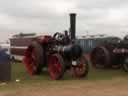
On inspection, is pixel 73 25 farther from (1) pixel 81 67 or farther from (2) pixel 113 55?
(2) pixel 113 55

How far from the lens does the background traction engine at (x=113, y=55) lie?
1508 cm

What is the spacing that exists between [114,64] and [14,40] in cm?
932

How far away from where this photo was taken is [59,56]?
474 inches

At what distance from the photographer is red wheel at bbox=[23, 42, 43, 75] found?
13078 mm

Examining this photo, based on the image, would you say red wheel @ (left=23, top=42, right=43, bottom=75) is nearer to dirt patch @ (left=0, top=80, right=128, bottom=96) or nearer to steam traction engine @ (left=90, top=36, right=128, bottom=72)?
steam traction engine @ (left=90, top=36, right=128, bottom=72)

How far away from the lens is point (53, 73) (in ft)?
40.7

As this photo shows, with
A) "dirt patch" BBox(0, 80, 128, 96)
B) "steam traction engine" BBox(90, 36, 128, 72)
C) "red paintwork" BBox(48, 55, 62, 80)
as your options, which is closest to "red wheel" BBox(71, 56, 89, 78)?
"red paintwork" BBox(48, 55, 62, 80)

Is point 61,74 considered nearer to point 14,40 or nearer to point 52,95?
point 52,95

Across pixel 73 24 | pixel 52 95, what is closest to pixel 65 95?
pixel 52 95

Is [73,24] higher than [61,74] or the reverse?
higher

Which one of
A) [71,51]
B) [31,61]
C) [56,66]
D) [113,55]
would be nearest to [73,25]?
[71,51]

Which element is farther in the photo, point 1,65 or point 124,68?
point 124,68

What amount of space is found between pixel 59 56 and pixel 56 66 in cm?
46

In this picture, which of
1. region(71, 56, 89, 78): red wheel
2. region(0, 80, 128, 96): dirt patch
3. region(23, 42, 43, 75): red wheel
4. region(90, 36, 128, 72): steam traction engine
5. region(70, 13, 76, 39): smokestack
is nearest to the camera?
region(0, 80, 128, 96): dirt patch
